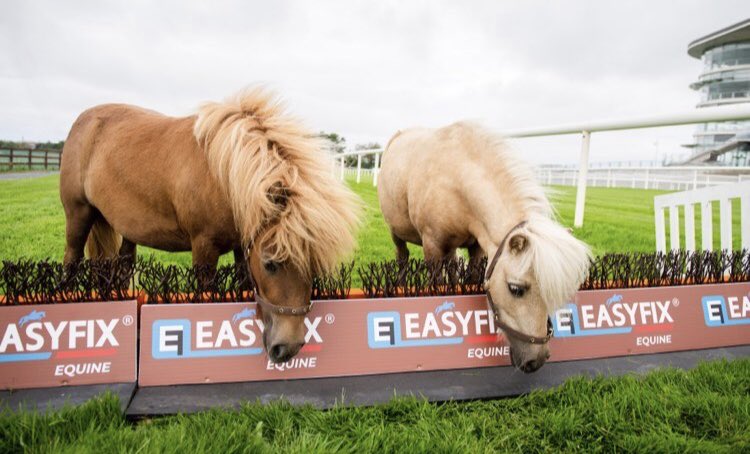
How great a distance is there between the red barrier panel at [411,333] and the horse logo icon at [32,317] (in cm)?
48

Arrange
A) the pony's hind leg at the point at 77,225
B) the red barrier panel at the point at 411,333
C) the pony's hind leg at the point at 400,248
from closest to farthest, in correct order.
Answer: the red barrier panel at the point at 411,333 < the pony's hind leg at the point at 77,225 < the pony's hind leg at the point at 400,248

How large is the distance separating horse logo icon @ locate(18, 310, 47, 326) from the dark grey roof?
7386cm

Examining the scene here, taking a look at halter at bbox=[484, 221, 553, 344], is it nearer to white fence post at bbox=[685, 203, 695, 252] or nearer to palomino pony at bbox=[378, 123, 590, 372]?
palomino pony at bbox=[378, 123, 590, 372]

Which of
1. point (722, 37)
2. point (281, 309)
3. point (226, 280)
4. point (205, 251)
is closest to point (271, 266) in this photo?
point (281, 309)

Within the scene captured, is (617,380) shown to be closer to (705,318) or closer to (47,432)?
(705,318)

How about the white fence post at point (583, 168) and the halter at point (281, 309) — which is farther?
the white fence post at point (583, 168)

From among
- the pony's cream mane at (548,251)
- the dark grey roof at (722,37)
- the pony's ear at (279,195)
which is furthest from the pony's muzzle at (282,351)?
the dark grey roof at (722,37)

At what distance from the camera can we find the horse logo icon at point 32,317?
226 centimetres

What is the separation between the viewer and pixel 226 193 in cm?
264

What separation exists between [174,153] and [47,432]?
1801mm

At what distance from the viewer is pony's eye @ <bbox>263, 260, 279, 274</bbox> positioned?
2.22 m

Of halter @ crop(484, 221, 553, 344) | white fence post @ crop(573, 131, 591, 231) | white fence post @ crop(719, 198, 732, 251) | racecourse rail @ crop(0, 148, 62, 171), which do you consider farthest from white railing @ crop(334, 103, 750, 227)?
racecourse rail @ crop(0, 148, 62, 171)

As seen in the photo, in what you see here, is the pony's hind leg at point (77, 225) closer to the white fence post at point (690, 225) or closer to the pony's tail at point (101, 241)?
the pony's tail at point (101, 241)

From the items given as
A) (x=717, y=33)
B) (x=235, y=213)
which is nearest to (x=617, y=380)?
(x=235, y=213)
